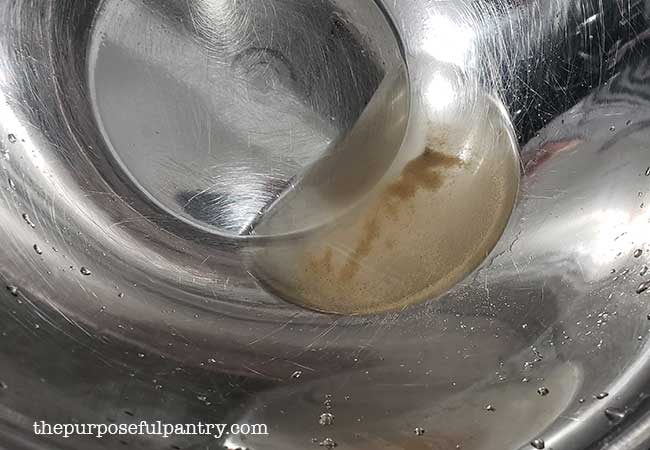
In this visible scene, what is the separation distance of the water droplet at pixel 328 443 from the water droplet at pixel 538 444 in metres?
0.21

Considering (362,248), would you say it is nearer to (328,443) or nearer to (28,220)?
(328,443)

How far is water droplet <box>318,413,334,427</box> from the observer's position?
2.49 feet

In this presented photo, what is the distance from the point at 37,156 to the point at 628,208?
2.54 ft

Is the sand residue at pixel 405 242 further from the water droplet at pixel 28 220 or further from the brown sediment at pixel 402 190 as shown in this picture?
the water droplet at pixel 28 220

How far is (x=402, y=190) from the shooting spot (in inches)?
36.3

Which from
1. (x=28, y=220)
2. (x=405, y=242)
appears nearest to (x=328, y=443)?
(x=405, y=242)

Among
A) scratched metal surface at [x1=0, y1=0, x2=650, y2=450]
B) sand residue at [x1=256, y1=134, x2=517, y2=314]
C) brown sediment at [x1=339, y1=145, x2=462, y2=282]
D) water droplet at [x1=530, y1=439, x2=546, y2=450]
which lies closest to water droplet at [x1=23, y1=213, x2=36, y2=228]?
scratched metal surface at [x1=0, y1=0, x2=650, y2=450]

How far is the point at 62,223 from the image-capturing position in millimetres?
897

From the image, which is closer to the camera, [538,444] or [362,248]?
[538,444]

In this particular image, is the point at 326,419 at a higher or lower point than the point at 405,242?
lower

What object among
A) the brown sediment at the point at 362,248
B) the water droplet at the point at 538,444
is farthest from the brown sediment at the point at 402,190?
the water droplet at the point at 538,444

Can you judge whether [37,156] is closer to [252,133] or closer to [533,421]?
[252,133]

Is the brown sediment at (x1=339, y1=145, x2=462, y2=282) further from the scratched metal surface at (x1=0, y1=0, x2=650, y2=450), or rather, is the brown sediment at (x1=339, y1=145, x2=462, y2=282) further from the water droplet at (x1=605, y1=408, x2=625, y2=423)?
the water droplet at (x1=605, y1=408, x2=625, y2=423)

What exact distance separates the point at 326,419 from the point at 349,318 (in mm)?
147
